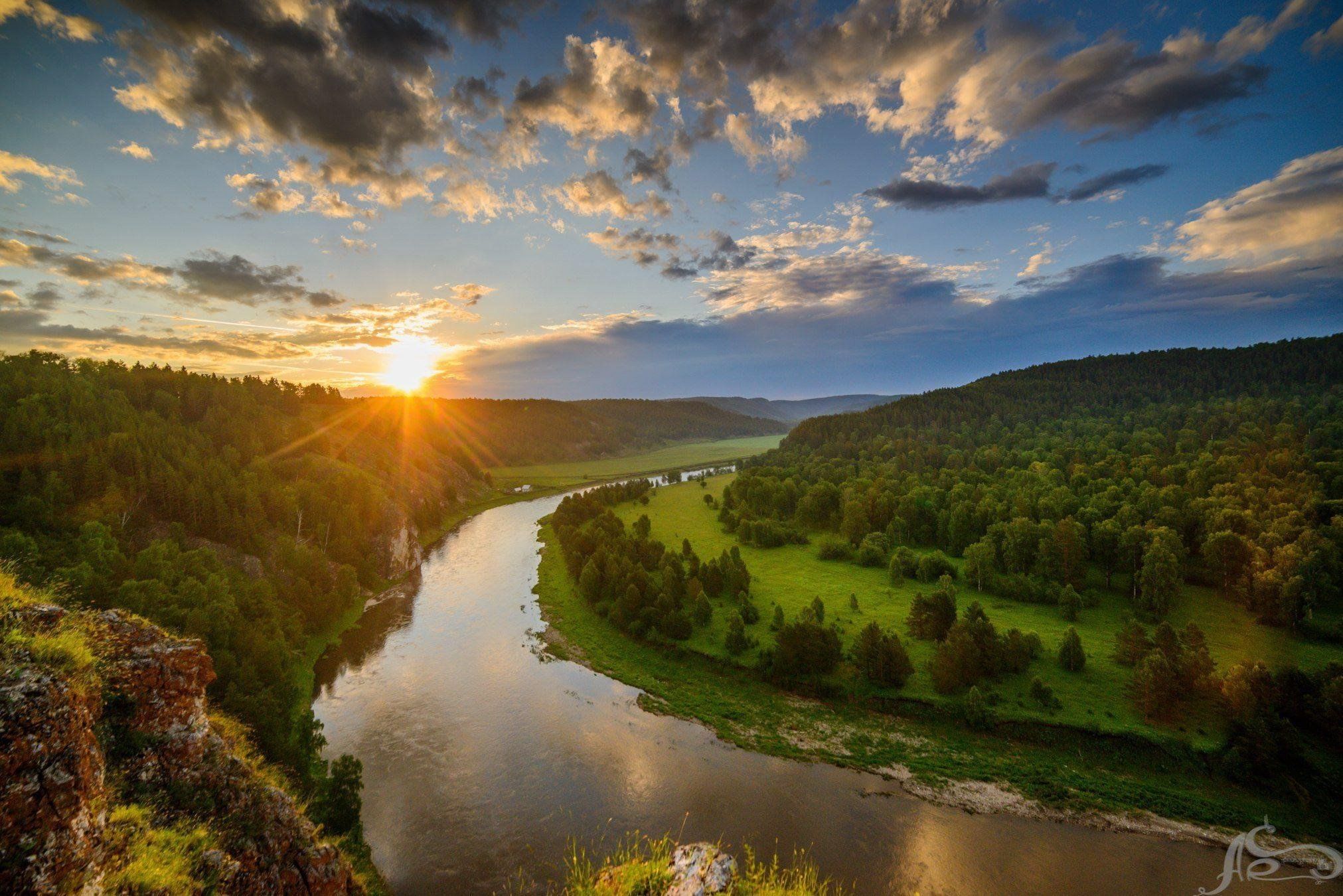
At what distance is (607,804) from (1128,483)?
293 feet

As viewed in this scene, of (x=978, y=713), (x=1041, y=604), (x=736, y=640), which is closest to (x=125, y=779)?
(x=736, y=640)

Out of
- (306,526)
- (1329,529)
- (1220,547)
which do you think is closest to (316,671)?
(306,526)

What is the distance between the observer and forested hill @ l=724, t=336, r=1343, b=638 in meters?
55.7

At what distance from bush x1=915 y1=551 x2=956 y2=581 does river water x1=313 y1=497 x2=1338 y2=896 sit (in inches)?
1537

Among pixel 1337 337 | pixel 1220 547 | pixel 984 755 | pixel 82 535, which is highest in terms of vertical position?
pixel 1337 337

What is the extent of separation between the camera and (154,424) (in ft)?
249

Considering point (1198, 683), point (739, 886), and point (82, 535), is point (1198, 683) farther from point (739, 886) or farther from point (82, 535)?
point (82, 535)

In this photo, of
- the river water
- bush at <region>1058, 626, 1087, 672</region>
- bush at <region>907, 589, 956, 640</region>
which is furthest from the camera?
bush at <region>907, 589, 956, 640</region>

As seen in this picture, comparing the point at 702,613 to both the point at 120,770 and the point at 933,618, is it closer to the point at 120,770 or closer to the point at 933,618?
the point at 933,618

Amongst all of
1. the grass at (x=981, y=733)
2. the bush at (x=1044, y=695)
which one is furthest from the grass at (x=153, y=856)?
the bush at (x=1044, y=695)

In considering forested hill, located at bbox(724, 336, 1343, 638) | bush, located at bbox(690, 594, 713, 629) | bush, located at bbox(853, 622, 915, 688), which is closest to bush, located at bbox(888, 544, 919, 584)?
forested hill, located at bbox(724, 336, 1343, 638)

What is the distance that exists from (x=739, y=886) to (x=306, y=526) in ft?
261

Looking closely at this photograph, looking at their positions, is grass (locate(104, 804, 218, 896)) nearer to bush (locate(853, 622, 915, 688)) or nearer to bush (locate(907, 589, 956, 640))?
bush (locate(853, 622, 915, 688))

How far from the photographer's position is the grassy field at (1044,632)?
3984 centimetres
